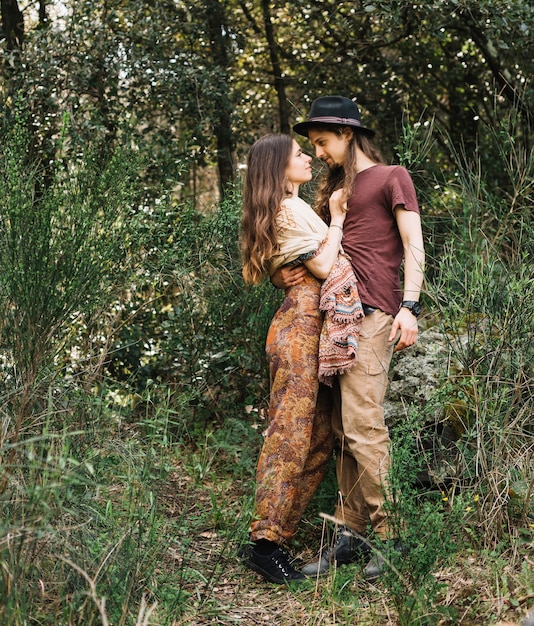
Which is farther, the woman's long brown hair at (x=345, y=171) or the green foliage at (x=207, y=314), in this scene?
the green foliage at (x=207, y=314)

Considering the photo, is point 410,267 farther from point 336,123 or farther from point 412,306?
point 336,123

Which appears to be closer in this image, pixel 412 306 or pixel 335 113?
pixel 412 306

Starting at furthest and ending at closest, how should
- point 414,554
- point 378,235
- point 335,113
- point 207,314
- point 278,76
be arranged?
point 278,76 < point 207,314 < point 335,113 < point 378,235 < point 414,554

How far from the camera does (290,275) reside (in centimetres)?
377

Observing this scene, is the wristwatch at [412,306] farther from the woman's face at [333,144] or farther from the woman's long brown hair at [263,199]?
the woman's face at [333,144]

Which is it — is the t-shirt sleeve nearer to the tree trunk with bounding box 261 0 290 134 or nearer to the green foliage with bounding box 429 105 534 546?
the green foliage with bounding box 429 105 534 546

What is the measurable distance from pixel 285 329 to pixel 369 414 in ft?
1.84

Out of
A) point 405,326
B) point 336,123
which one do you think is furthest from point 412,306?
point 336,123

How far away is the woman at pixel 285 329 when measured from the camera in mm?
3627

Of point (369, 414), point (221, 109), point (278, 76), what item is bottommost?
point (369, 414)

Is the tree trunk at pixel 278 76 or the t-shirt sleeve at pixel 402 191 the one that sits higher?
the tree trunk at pixel 278 76

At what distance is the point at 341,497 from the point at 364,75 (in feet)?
15.3

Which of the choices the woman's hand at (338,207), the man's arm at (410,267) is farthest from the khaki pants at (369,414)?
the woman's hand at (338,207)

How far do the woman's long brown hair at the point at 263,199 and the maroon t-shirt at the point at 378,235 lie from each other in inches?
13.9
